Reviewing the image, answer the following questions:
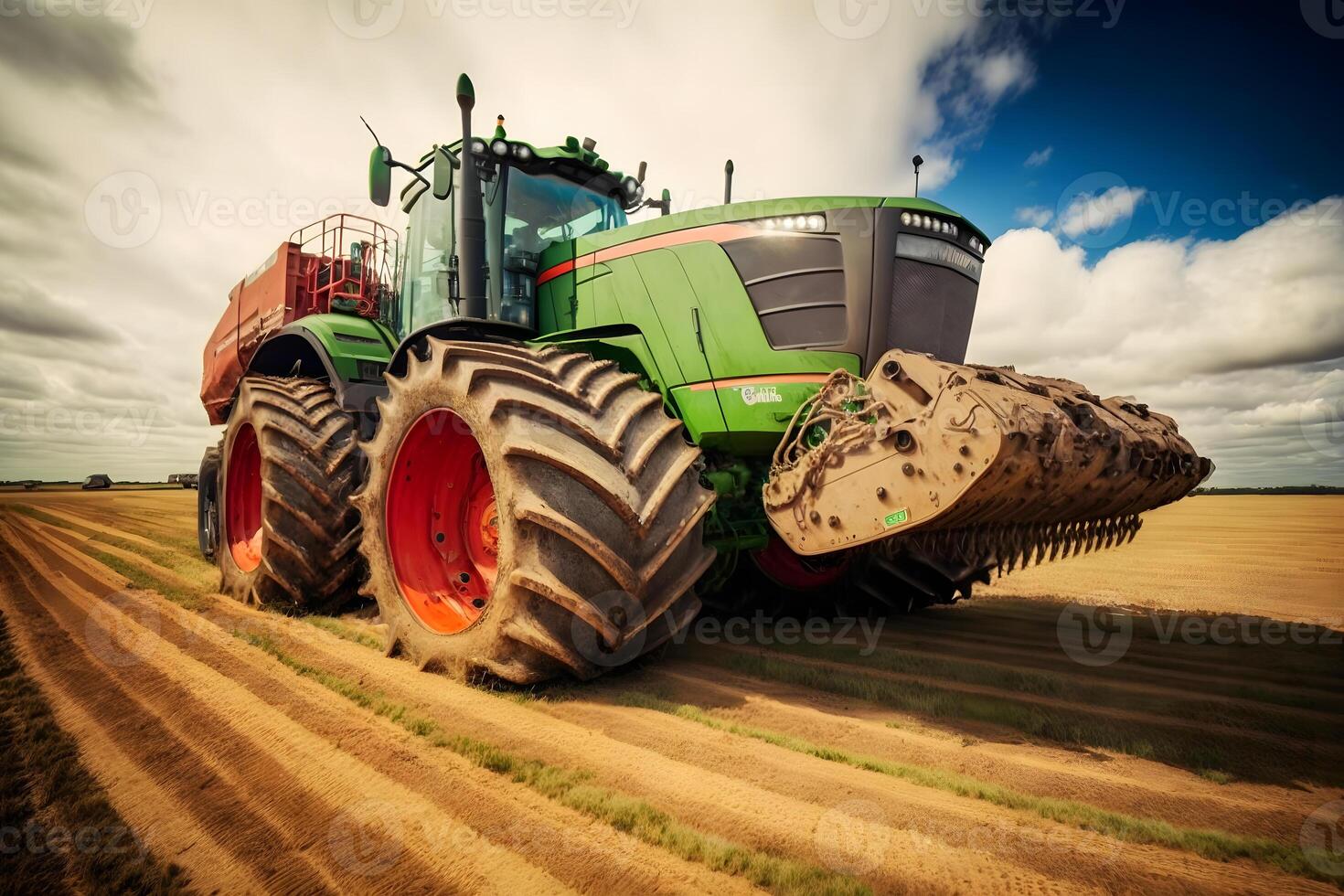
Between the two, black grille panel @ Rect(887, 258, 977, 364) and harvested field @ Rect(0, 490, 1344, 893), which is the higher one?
black grille panel @ Rect(887, 258, 977, 364)

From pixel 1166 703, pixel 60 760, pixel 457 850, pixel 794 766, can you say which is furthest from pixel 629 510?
pixel 1166 703

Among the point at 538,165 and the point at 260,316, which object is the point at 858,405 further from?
the point at 260,316

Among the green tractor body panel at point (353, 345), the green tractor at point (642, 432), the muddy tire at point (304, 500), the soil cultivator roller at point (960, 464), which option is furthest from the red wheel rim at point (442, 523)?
the soil cultivator roller at point (960, 464)

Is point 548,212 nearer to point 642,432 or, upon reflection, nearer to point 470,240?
point 470,240

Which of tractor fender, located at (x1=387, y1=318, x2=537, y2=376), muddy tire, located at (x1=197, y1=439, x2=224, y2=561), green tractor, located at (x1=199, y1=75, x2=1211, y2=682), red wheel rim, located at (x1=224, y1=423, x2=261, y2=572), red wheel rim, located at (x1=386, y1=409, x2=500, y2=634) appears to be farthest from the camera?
muddy tire, located at (x1=197, y1=439, x2=224, y2=561)

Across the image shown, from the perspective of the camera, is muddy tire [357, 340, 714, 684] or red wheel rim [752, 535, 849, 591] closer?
muddy tire [357, 340, 714, 684]

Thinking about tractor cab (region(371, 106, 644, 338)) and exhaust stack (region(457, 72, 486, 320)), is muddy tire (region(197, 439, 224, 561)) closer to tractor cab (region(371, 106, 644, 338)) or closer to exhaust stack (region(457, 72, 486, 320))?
tractor cab (region(371, 106, 644, 338))

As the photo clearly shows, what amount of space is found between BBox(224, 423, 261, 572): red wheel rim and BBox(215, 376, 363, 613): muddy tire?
46 cm

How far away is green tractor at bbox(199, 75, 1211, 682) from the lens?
9.01 feet

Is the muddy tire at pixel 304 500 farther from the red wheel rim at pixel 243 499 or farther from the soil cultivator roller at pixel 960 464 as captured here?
the soil cultivator roller at pixel 960 464

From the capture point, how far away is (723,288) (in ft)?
12.1

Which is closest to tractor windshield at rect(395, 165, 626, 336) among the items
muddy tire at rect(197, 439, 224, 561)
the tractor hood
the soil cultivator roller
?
the tractor hood

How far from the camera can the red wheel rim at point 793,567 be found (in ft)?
15.0

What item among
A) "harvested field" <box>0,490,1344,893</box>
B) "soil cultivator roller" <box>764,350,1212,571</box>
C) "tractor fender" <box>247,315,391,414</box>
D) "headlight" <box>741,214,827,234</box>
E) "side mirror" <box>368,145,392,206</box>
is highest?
"side mirror" <box>368,145,392,206</box>
